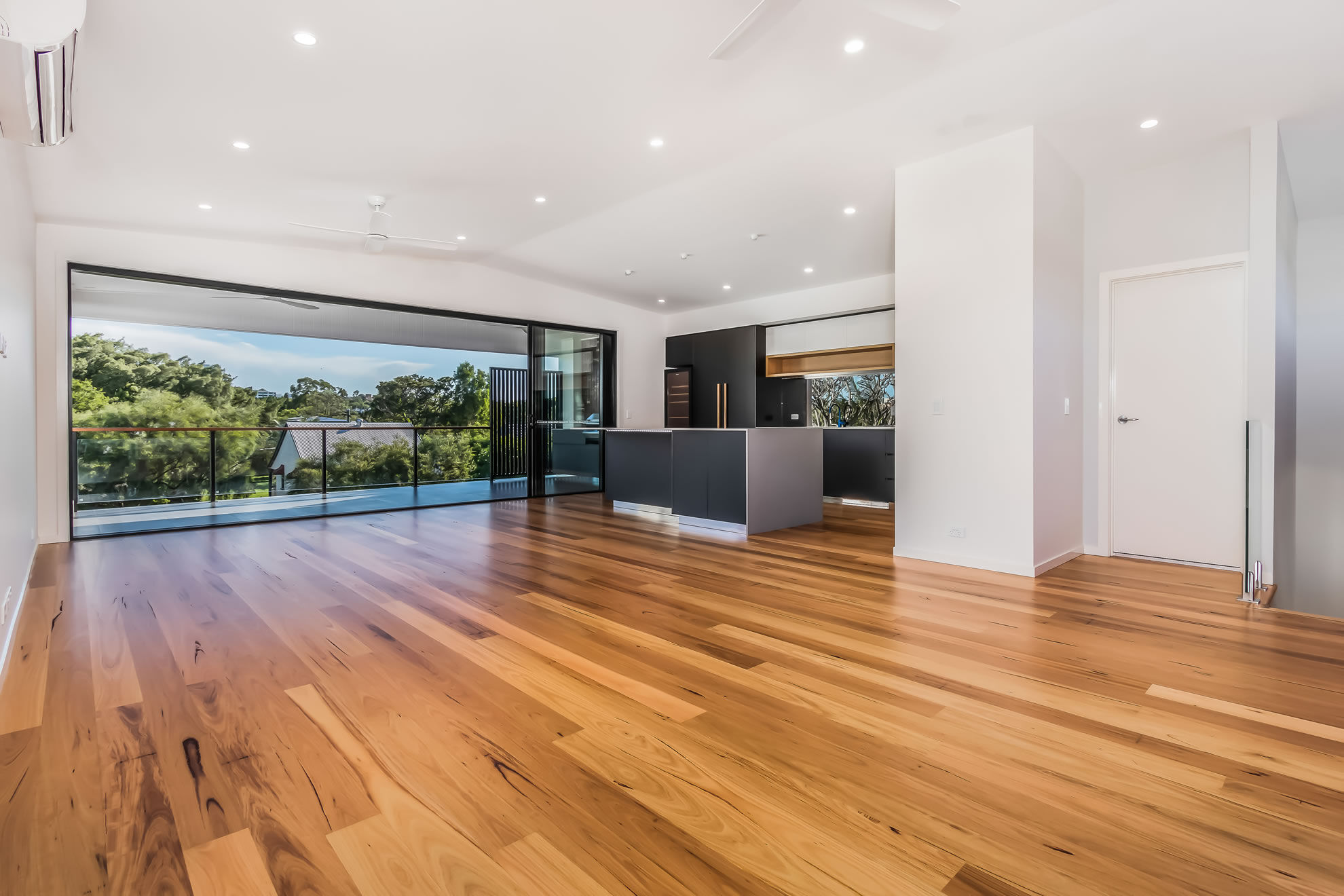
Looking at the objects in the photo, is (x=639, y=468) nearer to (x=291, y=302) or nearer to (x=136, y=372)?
(x=291, y=302)

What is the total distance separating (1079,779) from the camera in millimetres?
1517

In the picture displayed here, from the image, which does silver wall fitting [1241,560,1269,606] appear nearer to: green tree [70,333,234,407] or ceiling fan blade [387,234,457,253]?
ceiling fan blade [387,234,457,253]

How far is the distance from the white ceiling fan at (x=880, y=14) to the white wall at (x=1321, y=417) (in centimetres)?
482

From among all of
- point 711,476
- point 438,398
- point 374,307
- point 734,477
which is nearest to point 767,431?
point 734,477

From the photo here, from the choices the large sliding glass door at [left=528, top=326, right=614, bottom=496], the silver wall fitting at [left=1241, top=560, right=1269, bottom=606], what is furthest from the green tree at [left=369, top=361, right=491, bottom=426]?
the silver wall fitting at [left=1241, top=560, right=1269, bottom=606]

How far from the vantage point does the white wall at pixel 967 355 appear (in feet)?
12.0

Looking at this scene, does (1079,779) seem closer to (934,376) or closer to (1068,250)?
(934,376)

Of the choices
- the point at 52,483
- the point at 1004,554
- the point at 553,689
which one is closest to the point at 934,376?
the point at 1004,554

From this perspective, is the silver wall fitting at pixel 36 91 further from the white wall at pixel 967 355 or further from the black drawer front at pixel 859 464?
the black drawer front at pixel 859 464

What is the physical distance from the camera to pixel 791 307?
7812 millimetres

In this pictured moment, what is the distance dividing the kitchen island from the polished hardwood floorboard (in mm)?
1749

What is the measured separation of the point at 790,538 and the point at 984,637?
2.33 m

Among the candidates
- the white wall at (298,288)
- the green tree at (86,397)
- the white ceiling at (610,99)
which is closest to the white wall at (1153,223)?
the white ceiling at (610,99)

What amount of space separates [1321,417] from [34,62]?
763 cm
